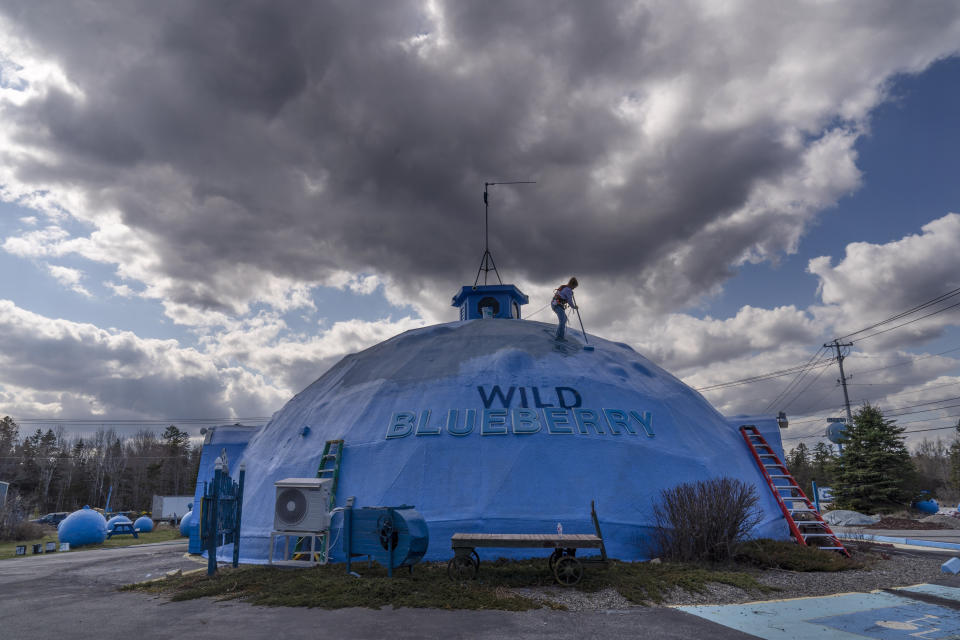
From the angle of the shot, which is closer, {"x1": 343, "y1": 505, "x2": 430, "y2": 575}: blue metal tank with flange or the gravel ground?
the gravel ground

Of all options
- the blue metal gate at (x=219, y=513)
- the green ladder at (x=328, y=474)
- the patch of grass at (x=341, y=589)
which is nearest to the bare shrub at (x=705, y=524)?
the patch of grass at (x=341, y=589)

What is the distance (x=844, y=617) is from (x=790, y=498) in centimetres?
729

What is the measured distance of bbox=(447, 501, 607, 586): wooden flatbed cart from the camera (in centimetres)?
958

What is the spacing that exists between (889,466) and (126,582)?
4186cm

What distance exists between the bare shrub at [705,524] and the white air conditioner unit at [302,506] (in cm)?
708

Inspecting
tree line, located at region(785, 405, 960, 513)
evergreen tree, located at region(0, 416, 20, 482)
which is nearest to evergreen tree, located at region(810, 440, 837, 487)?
tree line, located at region(785, 405, 960, 513)

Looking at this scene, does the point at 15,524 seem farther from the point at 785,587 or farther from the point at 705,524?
the point at 785,587

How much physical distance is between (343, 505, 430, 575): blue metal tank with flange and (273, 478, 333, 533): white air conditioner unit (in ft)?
4.50

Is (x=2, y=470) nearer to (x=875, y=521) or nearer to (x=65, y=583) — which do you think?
(x=65, y=583)

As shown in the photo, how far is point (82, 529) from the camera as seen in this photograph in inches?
1096

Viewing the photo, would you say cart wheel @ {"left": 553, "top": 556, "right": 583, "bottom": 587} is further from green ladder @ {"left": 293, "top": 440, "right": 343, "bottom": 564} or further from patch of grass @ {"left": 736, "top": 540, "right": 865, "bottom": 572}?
green ladder @ {"left": 293, "top": 440, "right": 343, "bottom": 564}

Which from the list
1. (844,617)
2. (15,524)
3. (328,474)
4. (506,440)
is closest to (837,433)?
(506,440)

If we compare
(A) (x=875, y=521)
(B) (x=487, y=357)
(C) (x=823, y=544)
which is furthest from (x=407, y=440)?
(A) (x=875, y=521)

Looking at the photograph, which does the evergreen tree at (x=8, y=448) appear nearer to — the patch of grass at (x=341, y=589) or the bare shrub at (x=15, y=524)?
the bare shrub at (x=15, y=524)
